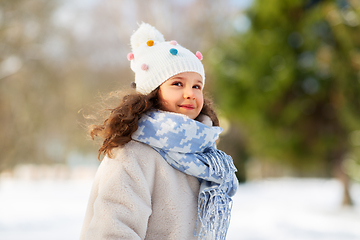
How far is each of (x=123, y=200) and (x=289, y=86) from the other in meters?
7.87

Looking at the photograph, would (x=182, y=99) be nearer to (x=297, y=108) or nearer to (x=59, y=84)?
(x=297, y=108)

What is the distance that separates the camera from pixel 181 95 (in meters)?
1.45

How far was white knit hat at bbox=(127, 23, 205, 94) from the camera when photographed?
146 centimetres

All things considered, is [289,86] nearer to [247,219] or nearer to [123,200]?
[247,219]

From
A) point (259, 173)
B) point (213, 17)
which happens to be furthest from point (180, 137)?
point (259, 173)

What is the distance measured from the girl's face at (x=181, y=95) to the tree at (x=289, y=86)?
22.9 ft

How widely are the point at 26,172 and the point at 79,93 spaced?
22.7ft

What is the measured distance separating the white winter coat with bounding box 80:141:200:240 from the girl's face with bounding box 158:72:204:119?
0.21m

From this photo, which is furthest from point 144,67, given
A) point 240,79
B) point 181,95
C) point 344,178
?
point 344,178

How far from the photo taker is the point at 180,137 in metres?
1.35

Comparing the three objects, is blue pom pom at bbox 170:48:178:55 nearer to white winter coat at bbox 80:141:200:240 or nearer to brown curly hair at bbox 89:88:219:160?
brown curly hair at bbox 89:88:219:160

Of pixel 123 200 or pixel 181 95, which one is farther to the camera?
pixel 181 95

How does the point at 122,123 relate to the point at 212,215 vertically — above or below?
above

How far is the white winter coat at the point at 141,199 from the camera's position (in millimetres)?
1196
